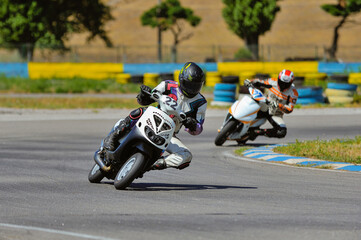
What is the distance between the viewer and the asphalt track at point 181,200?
242 inches

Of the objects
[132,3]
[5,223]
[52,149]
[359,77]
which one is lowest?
[132,3]

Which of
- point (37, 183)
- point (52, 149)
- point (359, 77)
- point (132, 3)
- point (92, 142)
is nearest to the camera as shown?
point (37, 183)

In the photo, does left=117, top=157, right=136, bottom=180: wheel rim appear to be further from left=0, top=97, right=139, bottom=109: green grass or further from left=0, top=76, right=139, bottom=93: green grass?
left=0, top=76, right=139, bottom=93: green grass

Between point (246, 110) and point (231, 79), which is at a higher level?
point (246, 110)

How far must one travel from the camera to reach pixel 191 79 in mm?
8508

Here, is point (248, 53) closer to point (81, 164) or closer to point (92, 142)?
point (92, 142)

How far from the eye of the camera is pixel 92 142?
48.6 feet

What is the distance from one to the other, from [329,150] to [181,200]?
16.5 ft

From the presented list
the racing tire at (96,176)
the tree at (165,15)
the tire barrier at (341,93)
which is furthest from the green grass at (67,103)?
the tree at (165,15)

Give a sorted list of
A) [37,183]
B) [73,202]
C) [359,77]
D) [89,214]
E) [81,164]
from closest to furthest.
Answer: [89,214] < [73,202] < [37,183] < [81,164] < [359,77]

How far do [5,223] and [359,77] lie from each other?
2285 centimetres

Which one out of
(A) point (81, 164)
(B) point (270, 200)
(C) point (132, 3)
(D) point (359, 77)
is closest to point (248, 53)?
(D) point (359, 77)

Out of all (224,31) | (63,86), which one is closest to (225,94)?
(63,86)

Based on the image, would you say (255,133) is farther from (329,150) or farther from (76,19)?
(76,19)
